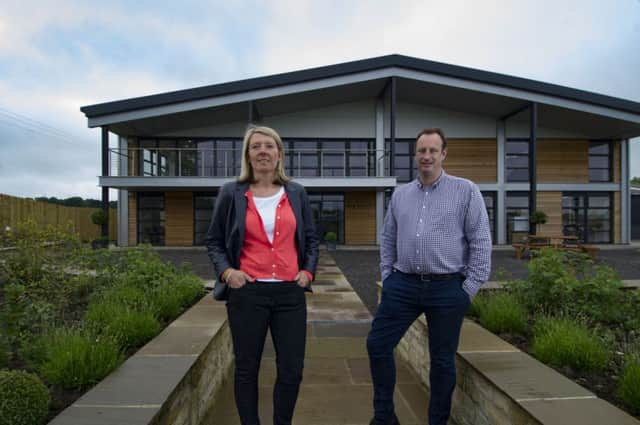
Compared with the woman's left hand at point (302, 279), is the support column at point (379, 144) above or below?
above

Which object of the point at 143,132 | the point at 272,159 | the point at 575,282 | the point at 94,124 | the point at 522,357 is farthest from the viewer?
the point at 143,132

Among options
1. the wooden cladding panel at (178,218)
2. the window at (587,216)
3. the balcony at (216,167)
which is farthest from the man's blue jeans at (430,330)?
the window at (587,216)

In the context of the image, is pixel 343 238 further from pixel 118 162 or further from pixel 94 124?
pixel 94 124

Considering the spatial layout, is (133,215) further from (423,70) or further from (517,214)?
(517,214)

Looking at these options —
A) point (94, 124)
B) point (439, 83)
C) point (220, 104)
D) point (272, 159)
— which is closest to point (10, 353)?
point (272, 159)

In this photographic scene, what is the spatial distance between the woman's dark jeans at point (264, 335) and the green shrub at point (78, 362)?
0.84m

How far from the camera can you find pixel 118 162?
16062 millimetres

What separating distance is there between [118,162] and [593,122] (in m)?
20.7

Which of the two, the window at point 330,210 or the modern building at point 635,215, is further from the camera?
the modern building at point 635,215

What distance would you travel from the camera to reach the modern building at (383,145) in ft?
51.9

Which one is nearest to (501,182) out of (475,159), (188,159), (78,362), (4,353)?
(475,159)

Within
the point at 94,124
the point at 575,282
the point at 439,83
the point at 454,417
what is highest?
the point at 439,83

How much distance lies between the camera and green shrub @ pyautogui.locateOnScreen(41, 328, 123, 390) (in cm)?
223

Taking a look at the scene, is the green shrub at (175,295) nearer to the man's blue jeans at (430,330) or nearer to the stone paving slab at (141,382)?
the stone paving slab at (141,382)
